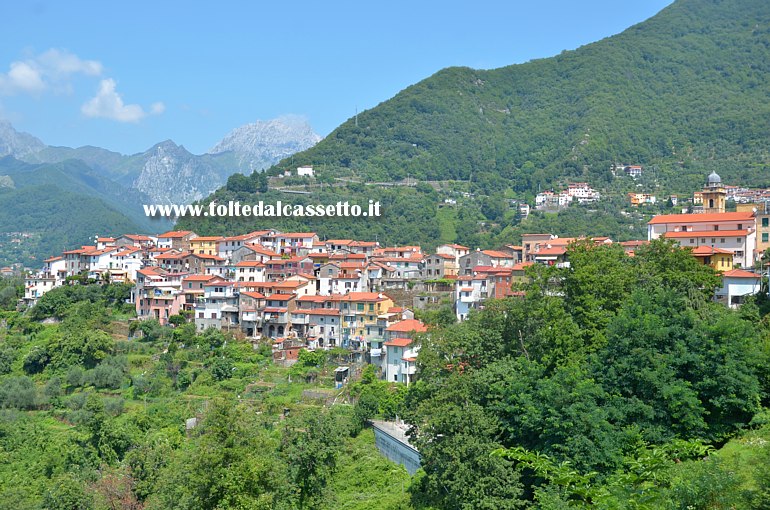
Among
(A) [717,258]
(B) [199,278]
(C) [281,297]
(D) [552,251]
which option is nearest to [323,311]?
(C) [281,297]

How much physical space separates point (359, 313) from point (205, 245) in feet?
62.5

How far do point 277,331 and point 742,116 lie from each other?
73.7 m

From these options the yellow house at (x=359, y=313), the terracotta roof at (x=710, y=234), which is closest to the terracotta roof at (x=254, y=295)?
the yellow house at (x=359, y=313)

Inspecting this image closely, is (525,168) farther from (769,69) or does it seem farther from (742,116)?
(769,69)

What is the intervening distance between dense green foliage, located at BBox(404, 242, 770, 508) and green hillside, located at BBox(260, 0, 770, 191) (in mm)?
54994

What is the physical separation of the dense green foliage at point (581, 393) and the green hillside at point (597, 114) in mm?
54994

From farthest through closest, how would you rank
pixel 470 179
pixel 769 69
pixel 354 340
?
pixel 769 69 < pixel 470 179 < pixel 354 340

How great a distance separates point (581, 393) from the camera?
1695 cm

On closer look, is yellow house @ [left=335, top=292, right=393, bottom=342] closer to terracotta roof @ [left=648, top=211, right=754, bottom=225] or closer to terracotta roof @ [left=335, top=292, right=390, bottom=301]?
terracotta roof @ [left=335, top=292, right=390, bottom=301]

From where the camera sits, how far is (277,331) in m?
39.8

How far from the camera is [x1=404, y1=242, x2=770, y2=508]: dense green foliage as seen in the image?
52.2 ft

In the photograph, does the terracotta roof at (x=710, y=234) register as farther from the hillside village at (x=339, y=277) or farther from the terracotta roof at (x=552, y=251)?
the terracotta roof at (x=552, y=251)

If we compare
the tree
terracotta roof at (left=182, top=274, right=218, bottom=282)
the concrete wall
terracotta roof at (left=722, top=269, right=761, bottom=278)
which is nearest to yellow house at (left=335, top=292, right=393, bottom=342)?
terracotta roof at (left=182, top=274, right=218, bottom=282)

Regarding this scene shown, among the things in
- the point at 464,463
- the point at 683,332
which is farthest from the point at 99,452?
the point at 683,332
